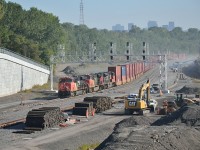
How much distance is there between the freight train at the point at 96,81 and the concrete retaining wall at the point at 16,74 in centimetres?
931

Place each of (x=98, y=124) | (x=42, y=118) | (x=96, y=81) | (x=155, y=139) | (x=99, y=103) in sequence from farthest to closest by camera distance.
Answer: (x=96, y=81) < (x=99, y=103) < (x=98, y=124) < (x=42, y=118) < (x=155, y=139)

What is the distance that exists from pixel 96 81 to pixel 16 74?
13.6m

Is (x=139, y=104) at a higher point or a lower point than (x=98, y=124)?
higher

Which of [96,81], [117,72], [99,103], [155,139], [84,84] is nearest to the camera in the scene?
[155,139]

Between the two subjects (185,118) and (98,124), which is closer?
(185,118)

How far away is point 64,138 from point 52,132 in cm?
279

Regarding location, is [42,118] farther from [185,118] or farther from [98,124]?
[185,118]

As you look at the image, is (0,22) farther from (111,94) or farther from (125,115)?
(125,115)

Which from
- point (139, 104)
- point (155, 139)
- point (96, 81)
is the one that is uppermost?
point (96, 81)

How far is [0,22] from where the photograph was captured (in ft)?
357

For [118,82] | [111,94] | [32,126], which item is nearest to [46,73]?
[118,82]

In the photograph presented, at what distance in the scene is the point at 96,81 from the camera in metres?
77.6

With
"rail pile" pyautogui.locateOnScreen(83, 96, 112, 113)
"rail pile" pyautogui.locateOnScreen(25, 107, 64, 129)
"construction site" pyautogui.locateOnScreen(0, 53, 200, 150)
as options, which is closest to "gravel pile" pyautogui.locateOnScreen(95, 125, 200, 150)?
"construction site" pyautogui.locateOnScreen(0, 53, 200, 150)

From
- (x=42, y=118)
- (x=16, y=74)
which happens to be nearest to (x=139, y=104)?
(x=42, y=118)
